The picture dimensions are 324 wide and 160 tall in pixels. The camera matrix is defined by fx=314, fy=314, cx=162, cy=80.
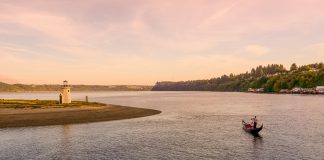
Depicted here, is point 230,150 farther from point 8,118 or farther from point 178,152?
point 8,118

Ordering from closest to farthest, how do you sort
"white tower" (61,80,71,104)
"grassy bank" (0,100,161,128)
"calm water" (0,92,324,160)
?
"calm water" (0,92,324,160) < "grassy bank" (0,100,161,128) < "white tower" (61,80,71,104)

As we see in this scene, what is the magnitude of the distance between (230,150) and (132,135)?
66.6ft

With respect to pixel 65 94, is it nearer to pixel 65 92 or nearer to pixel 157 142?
pixel 65 92

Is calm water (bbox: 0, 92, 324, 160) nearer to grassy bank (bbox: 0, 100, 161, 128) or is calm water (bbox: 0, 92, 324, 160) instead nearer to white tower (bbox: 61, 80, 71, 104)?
grassy bank (bbox: 0, 100, 161, 128)

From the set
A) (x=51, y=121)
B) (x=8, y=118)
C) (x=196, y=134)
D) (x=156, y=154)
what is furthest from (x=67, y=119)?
(x=156, y=154)

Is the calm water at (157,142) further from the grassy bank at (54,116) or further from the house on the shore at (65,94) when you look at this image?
the house on the shore at (65,94)

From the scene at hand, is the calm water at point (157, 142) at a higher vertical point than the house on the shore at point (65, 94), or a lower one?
lower

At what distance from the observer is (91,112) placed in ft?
302

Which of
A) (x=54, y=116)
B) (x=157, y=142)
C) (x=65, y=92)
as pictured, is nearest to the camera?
(x=157, y=142)

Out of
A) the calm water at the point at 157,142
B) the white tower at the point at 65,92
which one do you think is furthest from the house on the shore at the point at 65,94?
the calm water at the point at 157,142

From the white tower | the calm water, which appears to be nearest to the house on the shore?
the white tower

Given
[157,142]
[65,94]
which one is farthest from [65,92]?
[157,142]

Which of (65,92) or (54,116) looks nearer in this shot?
(54,116)

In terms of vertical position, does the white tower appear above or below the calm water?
above
